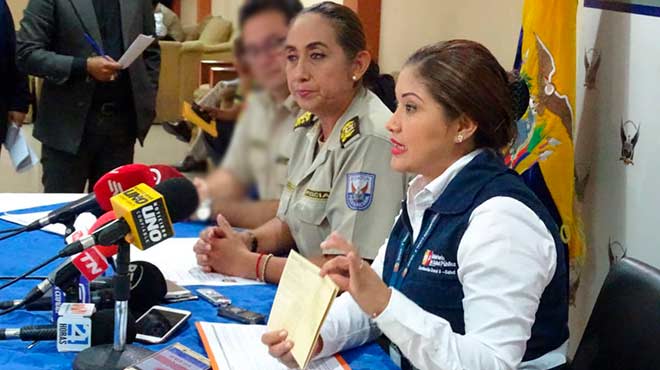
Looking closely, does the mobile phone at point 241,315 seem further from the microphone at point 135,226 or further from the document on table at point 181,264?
the microphone at point 135,226

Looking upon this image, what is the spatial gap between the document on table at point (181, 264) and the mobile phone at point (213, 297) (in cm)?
6

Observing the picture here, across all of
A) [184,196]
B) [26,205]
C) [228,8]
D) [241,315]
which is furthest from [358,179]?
[228,8]

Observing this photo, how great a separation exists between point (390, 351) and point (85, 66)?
1733 mm

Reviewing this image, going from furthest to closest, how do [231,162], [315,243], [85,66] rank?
[85,66]
[315,243]
[231,162]

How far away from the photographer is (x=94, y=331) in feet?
3.59

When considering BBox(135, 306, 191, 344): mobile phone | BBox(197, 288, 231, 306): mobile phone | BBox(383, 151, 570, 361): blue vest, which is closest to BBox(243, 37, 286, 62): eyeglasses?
BBox(383, 151, 570, 361): blue vest

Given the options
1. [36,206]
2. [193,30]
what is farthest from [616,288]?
[36,206]

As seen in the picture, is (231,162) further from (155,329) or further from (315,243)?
(315,243)

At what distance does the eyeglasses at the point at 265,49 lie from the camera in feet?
0.69

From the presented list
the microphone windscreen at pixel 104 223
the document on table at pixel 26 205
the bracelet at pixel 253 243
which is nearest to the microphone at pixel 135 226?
the microphone windscreen at pixel 104 223

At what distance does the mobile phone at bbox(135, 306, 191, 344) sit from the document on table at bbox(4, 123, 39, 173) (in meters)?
1.17

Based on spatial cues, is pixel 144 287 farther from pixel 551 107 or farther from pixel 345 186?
pixel 551 107

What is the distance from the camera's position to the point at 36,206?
6.47 ft

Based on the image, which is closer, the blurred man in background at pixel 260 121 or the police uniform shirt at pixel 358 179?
the blurred man in background at pixel 260 121
